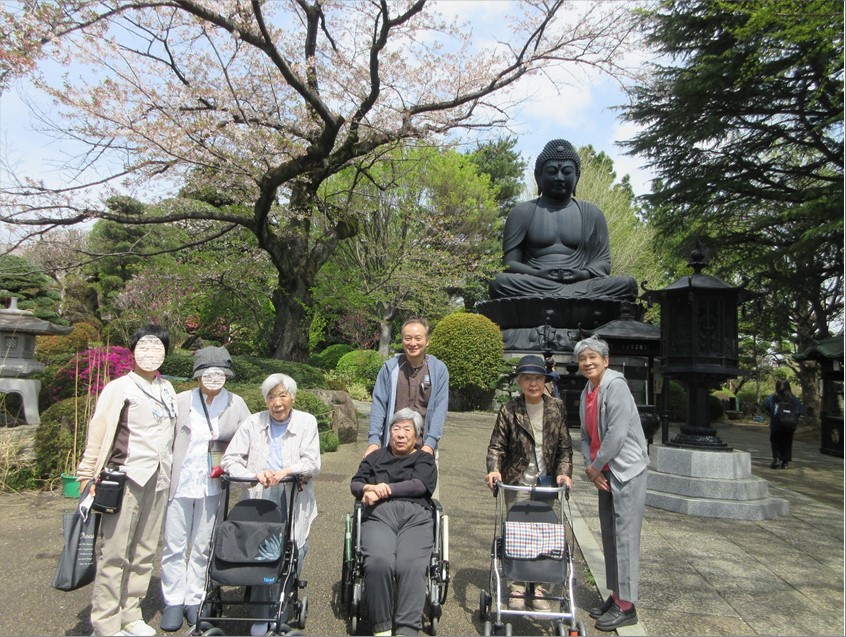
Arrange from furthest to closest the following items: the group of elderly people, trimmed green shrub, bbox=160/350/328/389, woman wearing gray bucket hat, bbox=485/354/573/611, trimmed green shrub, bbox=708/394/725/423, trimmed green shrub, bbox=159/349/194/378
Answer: trimmed green shrub, bbox=708/394/725/423
trimmed green shrub, bbox=159/349/194/378
trimmed green shrub, bbox=160/350/328/389
woman wearing gray bucket hat, bbox=485/354/573/611
the group of elderly people

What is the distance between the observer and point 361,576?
3.37 metres

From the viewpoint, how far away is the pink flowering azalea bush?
7598 millimetres

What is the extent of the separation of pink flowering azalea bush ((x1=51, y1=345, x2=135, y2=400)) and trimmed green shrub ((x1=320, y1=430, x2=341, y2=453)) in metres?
2.84

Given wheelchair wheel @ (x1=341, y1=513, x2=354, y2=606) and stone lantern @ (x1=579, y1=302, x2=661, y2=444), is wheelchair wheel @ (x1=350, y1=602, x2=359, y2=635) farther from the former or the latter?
stone lantern @ (x1=579, y1=302, x2=661, y2=444)

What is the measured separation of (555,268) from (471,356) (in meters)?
4.24

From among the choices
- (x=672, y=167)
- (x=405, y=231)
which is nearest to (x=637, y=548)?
(x=672, y=167)

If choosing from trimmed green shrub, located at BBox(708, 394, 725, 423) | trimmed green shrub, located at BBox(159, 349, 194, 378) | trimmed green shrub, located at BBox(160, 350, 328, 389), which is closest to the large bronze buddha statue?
trimmed green shrub, located at BBox(708, 394, 725, 423)

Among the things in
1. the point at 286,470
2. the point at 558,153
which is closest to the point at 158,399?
the point at 286,470

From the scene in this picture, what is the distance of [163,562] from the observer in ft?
11.7

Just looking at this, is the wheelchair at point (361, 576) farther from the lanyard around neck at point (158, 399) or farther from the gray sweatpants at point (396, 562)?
the lanyard around neck at point (158, 399)

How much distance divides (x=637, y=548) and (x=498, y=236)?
25.8 meters

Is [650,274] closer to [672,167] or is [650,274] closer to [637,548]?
[672,167]

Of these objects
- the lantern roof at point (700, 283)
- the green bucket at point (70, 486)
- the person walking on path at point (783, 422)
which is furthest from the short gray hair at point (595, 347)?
the person walking on path at point (783, 422)

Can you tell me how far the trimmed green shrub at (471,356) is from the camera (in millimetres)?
14766
